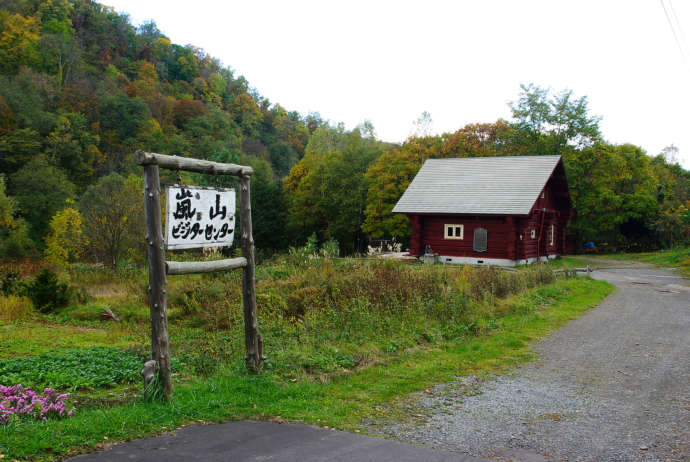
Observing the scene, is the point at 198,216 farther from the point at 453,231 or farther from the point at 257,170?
the point at 257,170

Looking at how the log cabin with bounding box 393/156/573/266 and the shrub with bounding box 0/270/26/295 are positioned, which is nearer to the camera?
the shrub with bounding box 0/270/26/295

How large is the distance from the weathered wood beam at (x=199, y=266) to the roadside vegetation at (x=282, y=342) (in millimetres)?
1376

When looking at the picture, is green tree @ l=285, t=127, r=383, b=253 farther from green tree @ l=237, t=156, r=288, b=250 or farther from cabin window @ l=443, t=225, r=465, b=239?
cabin window @ l=443, t=225, r=465, b=239

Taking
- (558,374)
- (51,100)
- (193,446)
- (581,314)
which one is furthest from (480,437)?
(51,100)

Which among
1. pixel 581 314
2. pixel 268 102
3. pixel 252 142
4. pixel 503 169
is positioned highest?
pixel 268 102

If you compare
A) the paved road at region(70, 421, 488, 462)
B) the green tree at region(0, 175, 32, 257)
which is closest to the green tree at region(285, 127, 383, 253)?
the green tree at region(0, 175, 32, 257)

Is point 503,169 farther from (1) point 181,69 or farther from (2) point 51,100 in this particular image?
(1) point 181,69

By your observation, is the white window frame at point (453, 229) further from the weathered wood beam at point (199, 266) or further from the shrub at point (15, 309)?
the weathered wood beam at point (199, 266)

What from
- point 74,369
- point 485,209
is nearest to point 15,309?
point 74,369

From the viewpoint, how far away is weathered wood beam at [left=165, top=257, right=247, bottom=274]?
5617 mm

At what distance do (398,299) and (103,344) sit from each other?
20.2 feet

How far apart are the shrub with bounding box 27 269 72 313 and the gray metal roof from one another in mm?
19563

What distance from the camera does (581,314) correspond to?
13141 mm

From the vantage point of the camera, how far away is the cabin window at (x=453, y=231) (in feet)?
95.6
